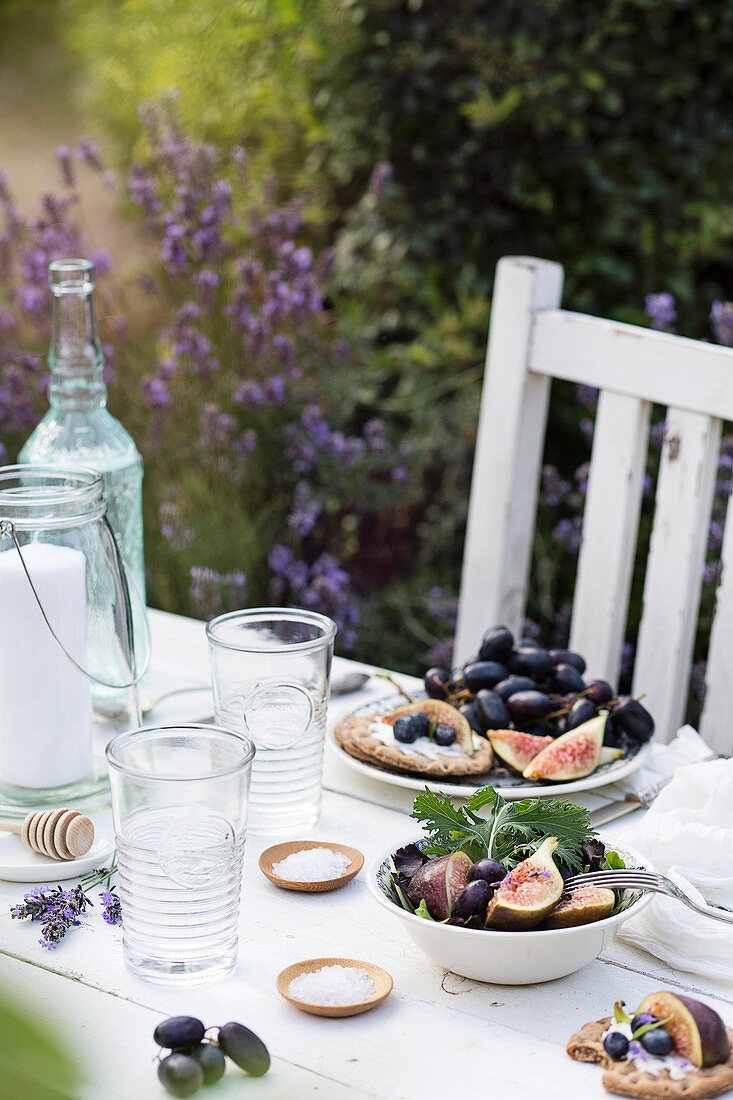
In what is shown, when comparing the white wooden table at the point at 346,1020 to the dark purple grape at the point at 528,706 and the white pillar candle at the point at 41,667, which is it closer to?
the white pillar candle at the point at 41,667

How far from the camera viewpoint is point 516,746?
1.27 meters

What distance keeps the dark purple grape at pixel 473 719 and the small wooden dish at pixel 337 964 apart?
42 cm

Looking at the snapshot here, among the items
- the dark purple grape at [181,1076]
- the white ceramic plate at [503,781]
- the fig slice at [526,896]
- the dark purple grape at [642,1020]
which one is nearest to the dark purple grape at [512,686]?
the white ceramic plate at [503,781]

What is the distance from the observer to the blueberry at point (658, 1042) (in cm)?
80

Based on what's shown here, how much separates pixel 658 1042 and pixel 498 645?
0.63 m

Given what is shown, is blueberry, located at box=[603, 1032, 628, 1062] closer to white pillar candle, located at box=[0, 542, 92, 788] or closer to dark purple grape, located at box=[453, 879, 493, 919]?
dark purple grape, located at box=[453, 879, 493, 919]

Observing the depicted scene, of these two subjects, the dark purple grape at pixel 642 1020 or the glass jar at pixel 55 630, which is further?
the glass jar at pixel 55 630

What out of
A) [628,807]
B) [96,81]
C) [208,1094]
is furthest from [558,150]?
[208,1094]

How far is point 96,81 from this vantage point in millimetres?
4359

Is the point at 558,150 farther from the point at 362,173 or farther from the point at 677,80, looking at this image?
the point at 362,173

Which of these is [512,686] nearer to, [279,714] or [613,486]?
[279,714]

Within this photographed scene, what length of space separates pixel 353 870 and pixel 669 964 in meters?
0.28

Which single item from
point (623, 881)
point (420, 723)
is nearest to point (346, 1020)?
point (623, 881)

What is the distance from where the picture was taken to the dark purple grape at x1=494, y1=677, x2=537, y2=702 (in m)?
1.35
